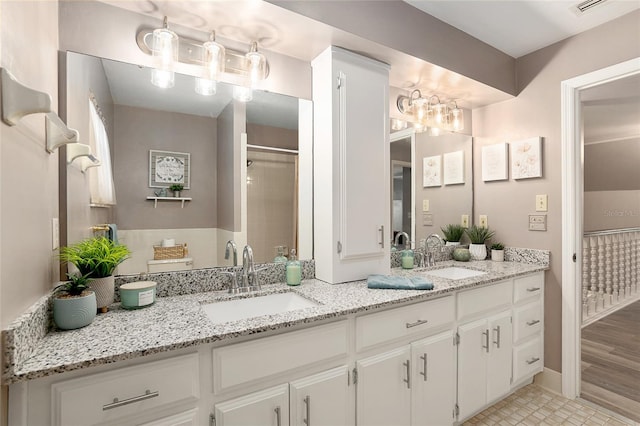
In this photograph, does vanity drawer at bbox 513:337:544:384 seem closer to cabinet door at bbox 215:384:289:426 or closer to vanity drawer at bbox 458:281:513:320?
vanity drawer at bbox 458:281:513:320

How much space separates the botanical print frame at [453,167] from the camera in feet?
8.72

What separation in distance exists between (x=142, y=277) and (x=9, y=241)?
649 millimetres

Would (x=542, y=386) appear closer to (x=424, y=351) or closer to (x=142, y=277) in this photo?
(x=424, y=351)

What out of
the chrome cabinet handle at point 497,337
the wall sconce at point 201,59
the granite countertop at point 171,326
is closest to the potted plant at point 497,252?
the chrome cabinet handle at point 497,337

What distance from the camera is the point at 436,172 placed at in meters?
2.63

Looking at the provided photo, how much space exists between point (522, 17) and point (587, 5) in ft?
1.05

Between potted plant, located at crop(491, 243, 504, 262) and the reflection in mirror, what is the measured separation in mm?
349

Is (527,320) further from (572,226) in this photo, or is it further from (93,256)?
(93,256)

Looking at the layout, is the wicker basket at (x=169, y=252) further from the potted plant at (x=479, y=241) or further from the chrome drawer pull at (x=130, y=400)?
the potted plant at (x=479, y=241)

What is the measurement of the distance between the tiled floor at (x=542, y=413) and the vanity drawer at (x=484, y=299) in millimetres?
675

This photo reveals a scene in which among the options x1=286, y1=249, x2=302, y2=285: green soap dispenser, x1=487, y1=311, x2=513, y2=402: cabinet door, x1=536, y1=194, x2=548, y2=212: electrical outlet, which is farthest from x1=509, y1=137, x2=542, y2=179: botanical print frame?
x1=286, y1=249, x2=302, y2=285: green soap dispenser

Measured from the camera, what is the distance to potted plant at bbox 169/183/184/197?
1534mm

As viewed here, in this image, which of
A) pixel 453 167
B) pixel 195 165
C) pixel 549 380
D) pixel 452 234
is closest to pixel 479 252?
pixel 452 234

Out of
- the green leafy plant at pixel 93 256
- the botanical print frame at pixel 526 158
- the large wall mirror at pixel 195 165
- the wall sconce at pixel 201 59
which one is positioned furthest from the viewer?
the botanical print frame at pixel 526 158
